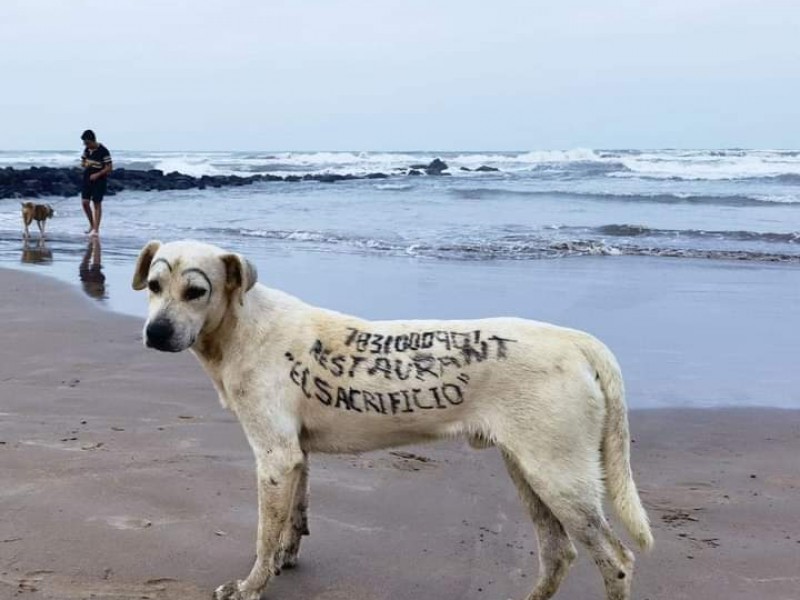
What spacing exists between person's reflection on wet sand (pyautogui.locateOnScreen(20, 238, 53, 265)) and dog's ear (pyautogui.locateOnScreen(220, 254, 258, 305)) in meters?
11.0

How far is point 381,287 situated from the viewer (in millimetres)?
11789

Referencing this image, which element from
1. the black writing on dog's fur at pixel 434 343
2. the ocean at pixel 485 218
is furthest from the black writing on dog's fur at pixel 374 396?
the ocean at pixel 485 218

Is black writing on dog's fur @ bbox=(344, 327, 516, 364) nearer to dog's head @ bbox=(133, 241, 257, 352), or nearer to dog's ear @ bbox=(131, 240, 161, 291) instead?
dog's head @ bbox=(133, 241, 257, 352)

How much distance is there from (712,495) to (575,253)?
36.7 ft

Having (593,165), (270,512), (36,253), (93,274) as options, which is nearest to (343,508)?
(270,512)

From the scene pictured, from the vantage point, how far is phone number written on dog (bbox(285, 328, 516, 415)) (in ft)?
12.1

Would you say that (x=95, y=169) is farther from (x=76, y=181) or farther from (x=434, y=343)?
(x=76, y=181)

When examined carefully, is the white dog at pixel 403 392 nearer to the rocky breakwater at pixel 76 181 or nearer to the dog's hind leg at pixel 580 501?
the dog's hind leg at pixel 580 501

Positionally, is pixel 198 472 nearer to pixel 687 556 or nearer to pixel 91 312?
pixel 687 556

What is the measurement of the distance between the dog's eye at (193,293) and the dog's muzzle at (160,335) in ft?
0.48

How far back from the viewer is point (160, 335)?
362 centimetres

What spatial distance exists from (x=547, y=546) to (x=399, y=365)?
1079 millimetres

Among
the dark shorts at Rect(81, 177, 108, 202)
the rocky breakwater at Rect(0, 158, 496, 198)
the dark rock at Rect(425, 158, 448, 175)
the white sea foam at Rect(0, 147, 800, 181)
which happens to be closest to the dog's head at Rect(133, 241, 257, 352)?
the dark shorts at Rect(81, 177, 108, 202)

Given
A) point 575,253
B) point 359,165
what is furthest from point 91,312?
point 359,165
